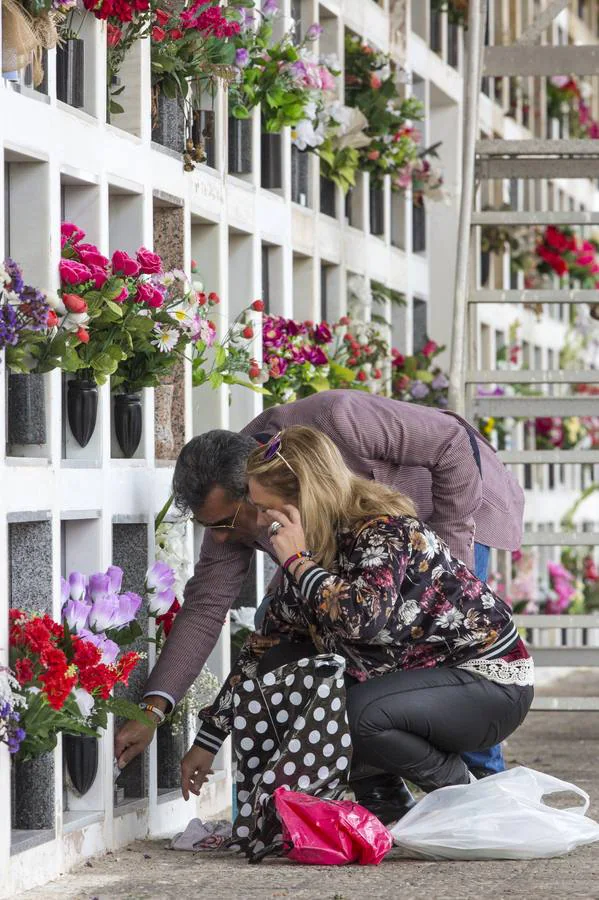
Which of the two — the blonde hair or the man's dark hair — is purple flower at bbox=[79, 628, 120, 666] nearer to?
the man's dark hair

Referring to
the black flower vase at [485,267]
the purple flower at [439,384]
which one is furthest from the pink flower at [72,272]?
the black flower vase at [485,267]

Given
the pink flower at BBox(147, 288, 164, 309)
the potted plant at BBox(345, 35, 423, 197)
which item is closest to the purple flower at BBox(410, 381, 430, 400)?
the potted plant at BBox(345, 35, 423, 197)

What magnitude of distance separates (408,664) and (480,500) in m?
0.61

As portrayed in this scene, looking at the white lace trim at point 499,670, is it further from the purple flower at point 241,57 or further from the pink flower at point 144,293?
the purple flower at point 241,57

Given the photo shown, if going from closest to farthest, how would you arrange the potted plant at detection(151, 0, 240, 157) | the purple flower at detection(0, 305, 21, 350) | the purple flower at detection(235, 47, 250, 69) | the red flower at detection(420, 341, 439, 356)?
the purple flower at detection(0, 305, 21, 350) → the potted plant at detection(151, 0, 240, 157) → the purple flower at detection(235, 47, 250, 69) → the red flower at detection(420, 341, 439, 356)

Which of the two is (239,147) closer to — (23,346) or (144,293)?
(144,293)

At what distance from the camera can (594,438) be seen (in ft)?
39.2

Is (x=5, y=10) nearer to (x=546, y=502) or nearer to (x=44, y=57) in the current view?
(x=44, y=57)

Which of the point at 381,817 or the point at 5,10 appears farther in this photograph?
the point at 381,817

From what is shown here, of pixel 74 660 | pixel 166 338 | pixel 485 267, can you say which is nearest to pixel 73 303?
pixel 166 338

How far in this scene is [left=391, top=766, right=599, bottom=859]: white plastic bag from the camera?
13.4ft

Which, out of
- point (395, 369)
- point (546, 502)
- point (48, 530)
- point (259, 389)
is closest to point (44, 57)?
point (48, 530)

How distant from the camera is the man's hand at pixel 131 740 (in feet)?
14.2

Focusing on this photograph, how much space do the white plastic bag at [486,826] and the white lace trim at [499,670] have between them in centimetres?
26
